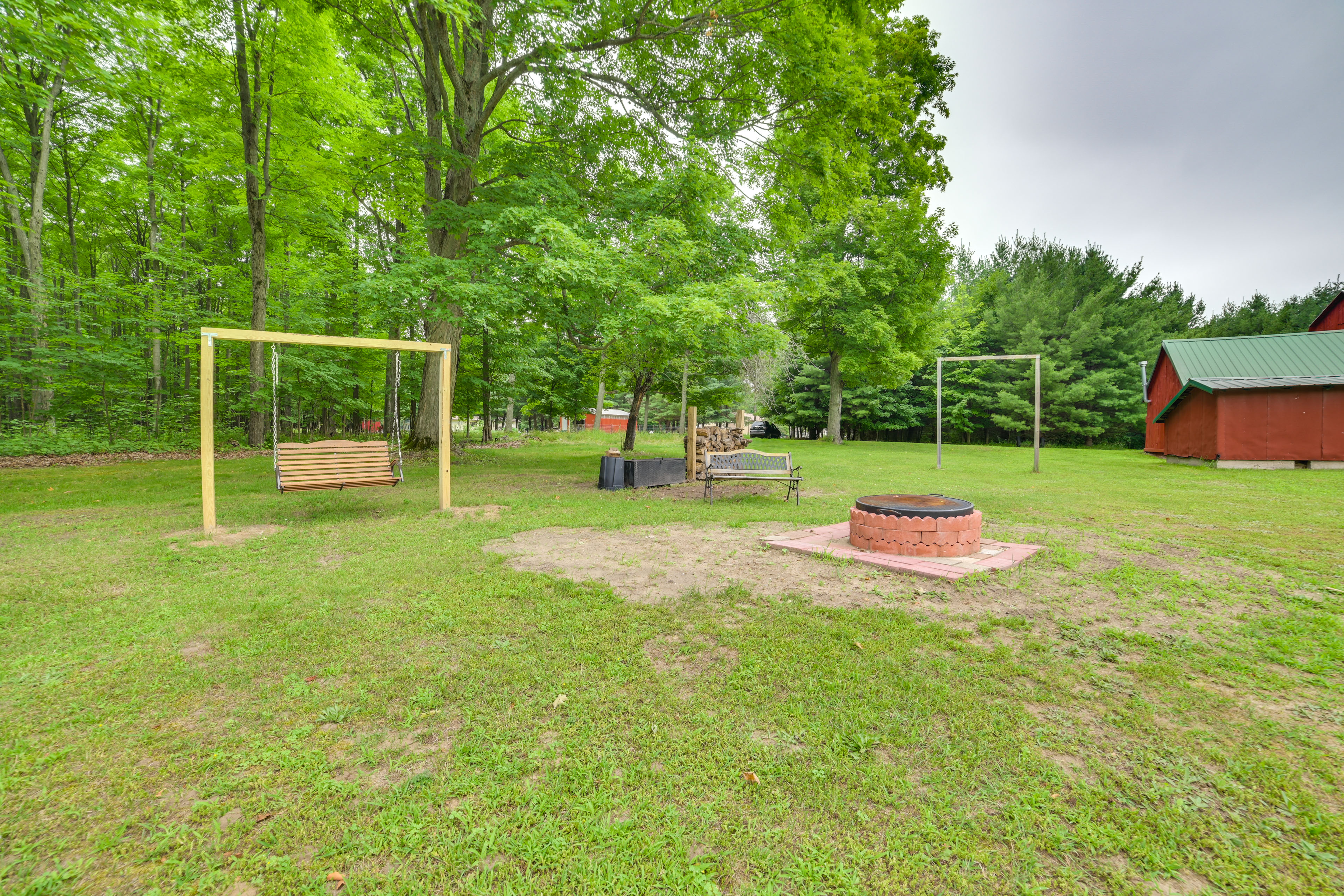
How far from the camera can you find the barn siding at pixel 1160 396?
1806 centimetres

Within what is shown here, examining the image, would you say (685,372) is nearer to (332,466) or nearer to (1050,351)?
(332,466)

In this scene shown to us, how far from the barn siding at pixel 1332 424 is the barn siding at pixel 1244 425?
2.90 ft

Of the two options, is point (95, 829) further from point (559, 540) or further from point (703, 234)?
point (703, 234)

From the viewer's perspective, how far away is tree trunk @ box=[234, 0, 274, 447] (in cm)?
1308

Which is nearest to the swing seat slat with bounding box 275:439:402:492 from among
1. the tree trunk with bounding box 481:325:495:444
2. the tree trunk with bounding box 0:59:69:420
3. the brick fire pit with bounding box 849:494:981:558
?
the brick fire pit with bounding box 849:494:981:558

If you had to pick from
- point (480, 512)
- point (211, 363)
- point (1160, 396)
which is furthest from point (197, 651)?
point (1160, 396)

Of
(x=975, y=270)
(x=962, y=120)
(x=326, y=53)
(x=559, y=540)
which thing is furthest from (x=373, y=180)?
(x=975, y=270)

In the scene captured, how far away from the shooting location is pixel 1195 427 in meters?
16.2

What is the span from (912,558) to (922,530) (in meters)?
0.29

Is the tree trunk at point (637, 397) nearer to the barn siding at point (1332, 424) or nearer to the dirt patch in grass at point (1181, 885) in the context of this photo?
the dirt patch in grass at point (1181, 885)

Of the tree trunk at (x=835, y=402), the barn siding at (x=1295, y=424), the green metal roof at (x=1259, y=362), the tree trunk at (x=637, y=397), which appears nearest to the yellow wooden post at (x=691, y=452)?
the tree trunk at (x=637, y=397)

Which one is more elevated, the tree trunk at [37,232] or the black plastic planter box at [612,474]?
the tree trunk at [37,232]

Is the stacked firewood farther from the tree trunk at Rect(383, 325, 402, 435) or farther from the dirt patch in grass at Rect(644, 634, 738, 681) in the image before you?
the dirt patch in grass at Rect(644, 634, 738, 681)

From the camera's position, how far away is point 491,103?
11383mm
